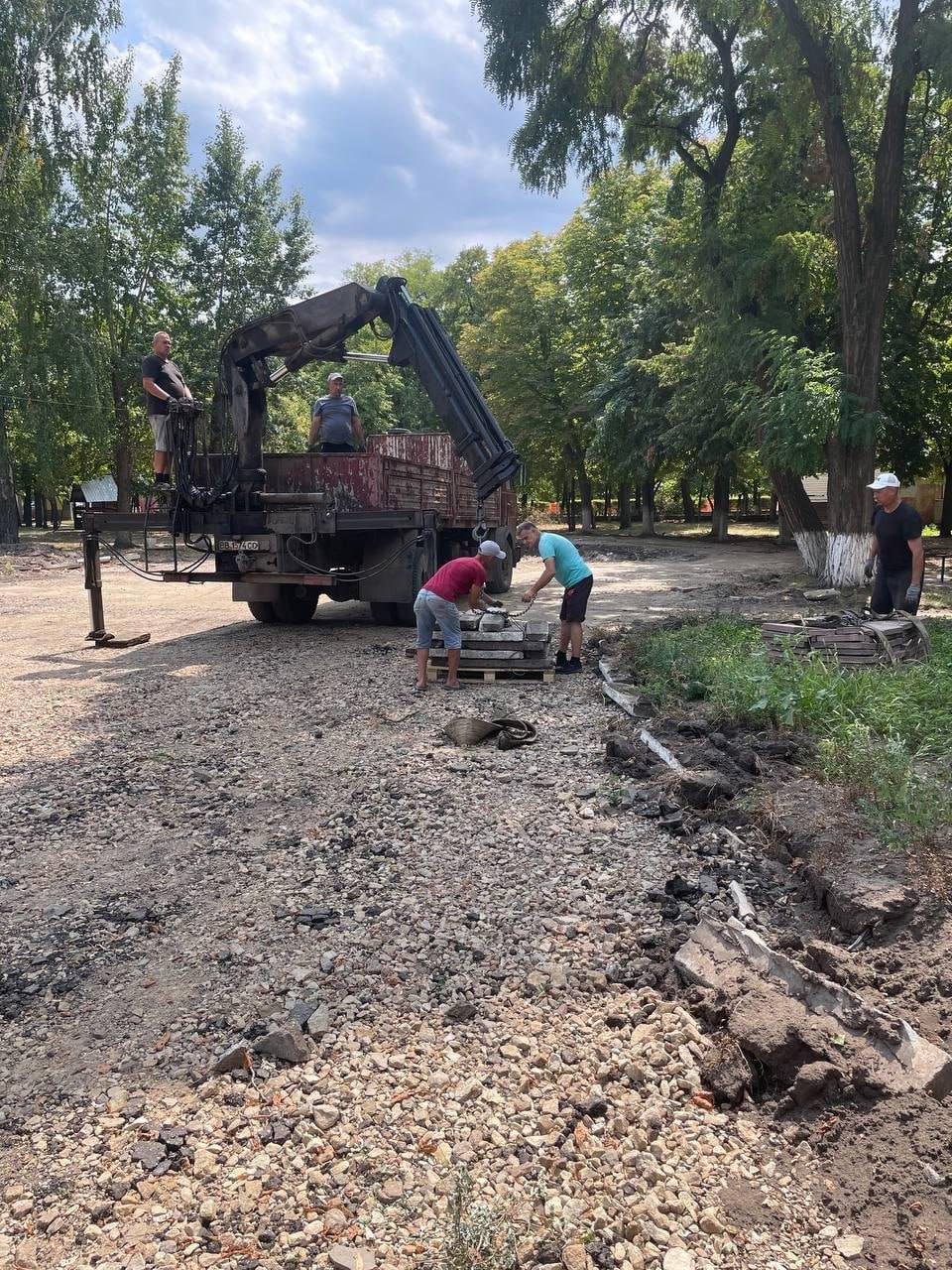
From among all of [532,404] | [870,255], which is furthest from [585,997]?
[532,404]

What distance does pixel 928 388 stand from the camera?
73.3 feet

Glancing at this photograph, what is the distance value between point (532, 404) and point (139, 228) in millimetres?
16276

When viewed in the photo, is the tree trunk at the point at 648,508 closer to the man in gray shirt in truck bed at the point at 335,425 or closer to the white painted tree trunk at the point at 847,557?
the white painted tree trunk at the point at 847,557

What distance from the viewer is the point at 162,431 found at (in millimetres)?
10586

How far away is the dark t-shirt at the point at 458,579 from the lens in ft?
26.9

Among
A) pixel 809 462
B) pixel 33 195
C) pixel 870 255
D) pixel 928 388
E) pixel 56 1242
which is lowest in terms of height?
pixel 56 1242

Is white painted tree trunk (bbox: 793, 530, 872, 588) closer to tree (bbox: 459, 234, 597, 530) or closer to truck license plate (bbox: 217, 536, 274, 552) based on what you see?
truck license plate (bbox: 217, 536, 274, 552)

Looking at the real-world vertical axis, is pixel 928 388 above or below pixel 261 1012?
above

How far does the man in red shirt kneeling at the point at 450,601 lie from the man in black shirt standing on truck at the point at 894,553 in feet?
11.8

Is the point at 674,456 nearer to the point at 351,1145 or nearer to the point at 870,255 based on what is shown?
the point at 870,255

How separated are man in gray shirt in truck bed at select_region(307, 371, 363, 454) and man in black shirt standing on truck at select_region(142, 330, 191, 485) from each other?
1.75 metres

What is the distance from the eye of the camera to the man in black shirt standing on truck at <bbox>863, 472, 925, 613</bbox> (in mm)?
8469

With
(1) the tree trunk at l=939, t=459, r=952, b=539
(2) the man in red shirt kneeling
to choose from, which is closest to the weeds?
(2) the man in red shirt kneeling

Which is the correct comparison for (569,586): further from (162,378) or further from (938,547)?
(938,547)
